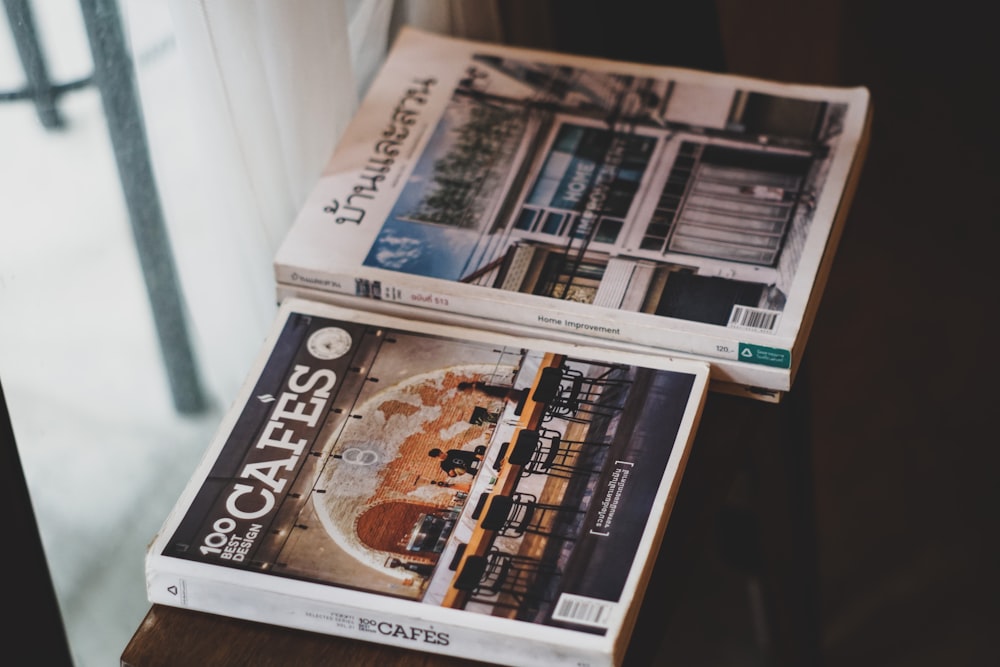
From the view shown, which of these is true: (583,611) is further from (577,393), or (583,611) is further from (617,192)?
(617,192)

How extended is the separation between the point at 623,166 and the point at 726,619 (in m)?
0.70

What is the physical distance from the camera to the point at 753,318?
2.04ft

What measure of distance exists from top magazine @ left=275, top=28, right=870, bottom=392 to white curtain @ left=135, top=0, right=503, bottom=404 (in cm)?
3

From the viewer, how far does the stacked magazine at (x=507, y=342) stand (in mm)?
524

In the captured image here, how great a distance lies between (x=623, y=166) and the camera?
73 cm

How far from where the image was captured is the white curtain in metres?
0.66

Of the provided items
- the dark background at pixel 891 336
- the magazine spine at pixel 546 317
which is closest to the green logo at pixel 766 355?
the magazine spine at pixel 546 317

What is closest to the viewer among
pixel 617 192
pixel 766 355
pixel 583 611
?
pixel 583 611

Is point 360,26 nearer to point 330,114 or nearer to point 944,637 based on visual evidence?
point 330,114

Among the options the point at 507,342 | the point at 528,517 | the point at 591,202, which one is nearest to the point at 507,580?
the point at 528,517

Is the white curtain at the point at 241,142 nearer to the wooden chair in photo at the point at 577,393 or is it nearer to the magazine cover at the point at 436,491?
the magazine cover at the point at 436,491

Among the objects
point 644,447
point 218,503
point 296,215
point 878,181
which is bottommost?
point 218,503

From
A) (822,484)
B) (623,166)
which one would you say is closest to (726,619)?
(822,484)

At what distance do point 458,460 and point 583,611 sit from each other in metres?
0.11
